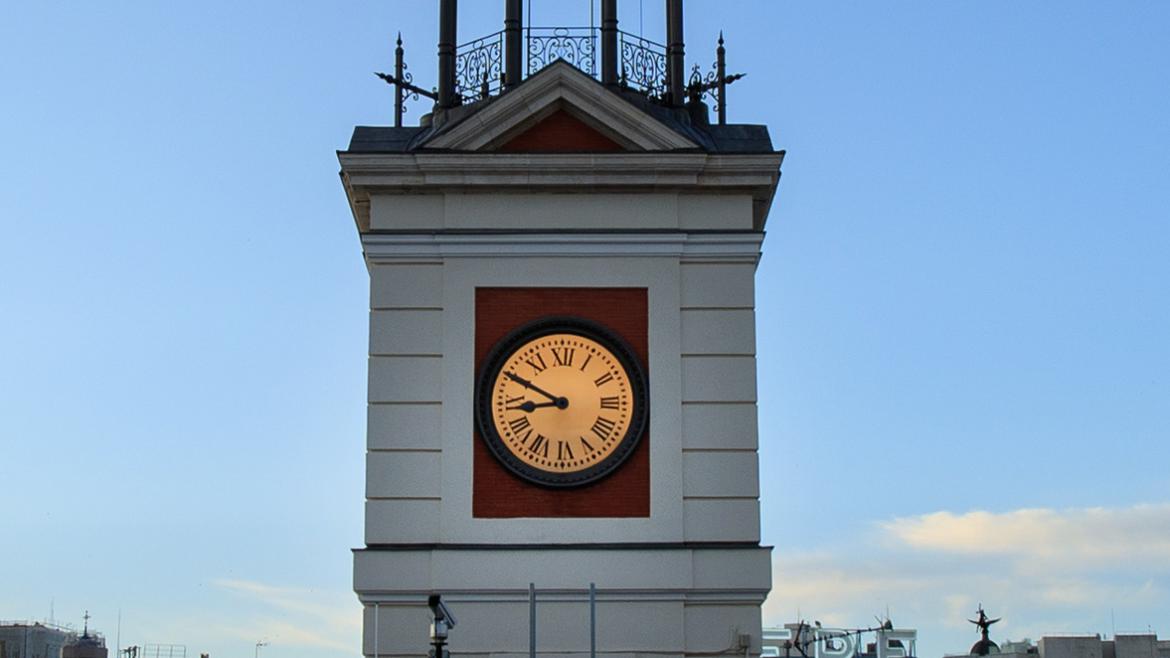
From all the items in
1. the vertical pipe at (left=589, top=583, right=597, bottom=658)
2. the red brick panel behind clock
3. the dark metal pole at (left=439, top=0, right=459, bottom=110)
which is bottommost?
the vertical pipe at (left=589, top=583, right=597, bottom=658)

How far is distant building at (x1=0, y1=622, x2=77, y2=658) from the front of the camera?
97562 millimetres

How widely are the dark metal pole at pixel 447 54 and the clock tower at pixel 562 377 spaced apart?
1.15 metres

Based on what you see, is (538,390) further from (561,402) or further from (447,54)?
(447,54)

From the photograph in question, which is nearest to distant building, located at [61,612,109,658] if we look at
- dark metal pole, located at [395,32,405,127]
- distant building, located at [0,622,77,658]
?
distant building, located at [0,622,77,658]

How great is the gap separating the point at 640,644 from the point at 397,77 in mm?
7801

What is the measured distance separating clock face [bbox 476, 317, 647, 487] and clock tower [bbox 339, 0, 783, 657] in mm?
23

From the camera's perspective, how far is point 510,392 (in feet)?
80.1

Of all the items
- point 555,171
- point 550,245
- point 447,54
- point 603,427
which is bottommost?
point 603,427

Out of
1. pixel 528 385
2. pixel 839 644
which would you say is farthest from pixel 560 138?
pixel 839 644

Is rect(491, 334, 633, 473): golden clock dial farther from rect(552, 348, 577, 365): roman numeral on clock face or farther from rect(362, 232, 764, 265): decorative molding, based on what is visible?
rect(362, 232, 764, 265): decorative molding

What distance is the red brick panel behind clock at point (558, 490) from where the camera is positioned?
24141 mm

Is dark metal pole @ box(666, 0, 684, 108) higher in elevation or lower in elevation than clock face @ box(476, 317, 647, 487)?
higher

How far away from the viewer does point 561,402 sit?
80.1ft

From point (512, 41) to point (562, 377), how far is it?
452 centimetres
